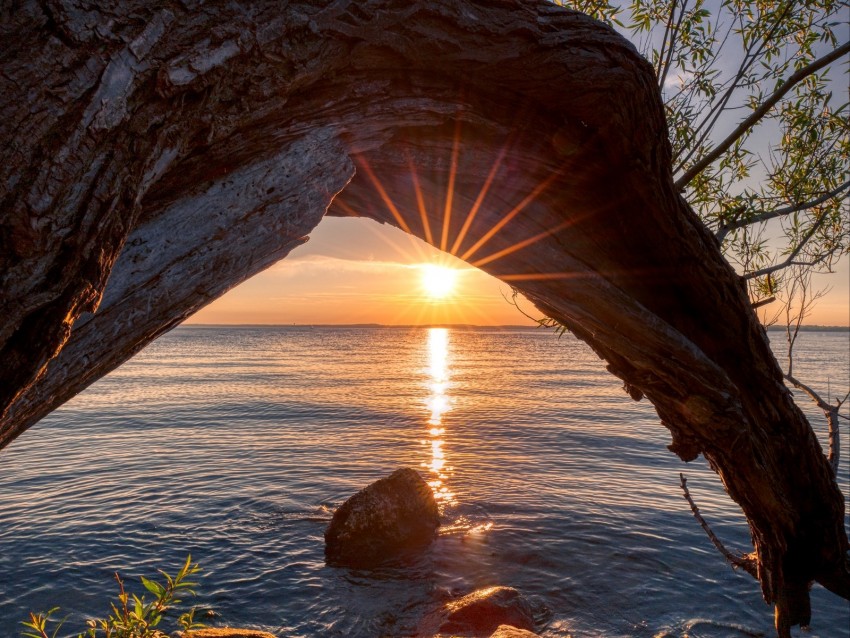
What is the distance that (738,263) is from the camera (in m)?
6.34

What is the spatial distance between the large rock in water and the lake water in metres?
0.57

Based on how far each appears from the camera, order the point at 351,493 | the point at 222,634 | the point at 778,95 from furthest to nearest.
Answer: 1. the point at 351,493
2. the point at 222,634
3. the point at 778,95

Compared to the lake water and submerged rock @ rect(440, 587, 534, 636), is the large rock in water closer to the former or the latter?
the lake water

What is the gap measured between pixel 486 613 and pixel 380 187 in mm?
9357

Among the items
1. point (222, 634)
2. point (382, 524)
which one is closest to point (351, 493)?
point (382, 524)

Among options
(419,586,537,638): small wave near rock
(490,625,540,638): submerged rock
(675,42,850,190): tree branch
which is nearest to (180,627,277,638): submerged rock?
(490,625,540,638): submerged rock

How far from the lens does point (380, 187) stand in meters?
3.27

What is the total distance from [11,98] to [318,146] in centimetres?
126

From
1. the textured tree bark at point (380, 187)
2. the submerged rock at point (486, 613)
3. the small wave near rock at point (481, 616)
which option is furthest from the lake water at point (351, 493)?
the textured tree bark at point (380, 187)

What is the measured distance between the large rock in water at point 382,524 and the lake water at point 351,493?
1.88 feet

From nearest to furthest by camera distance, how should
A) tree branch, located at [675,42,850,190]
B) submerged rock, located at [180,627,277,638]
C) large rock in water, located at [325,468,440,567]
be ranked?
1. tree branch, located at [675,42,850,190]
2. submerged rock, located at [180,627,277,638]
3. large rock in water, located at [325,468,440,567]

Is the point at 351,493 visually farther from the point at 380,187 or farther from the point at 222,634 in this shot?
the point at 380,187

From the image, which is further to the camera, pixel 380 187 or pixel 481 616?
pixel 481 616

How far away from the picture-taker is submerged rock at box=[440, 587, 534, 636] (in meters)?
9.77
